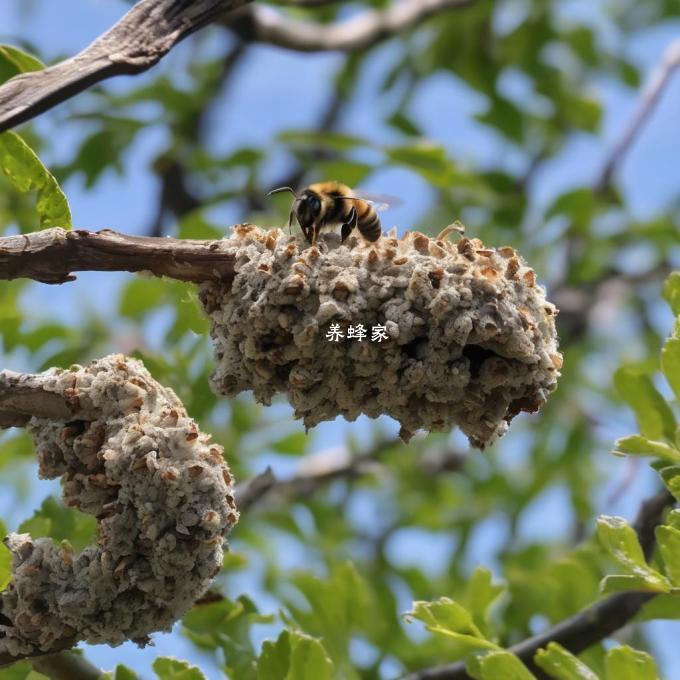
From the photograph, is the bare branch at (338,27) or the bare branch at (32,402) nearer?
the bare branch at (32,402)

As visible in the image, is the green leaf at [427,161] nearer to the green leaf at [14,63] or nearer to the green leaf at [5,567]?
the green leaf at [14,63]

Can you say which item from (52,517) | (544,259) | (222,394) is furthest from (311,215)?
(544,259)

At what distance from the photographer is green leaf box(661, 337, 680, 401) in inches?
88.3

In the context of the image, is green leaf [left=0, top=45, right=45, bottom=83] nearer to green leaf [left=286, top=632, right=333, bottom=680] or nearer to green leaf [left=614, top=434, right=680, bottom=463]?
green leaf [left=286, top=632, right=333, bottom=680]

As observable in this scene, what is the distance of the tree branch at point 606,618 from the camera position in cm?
263

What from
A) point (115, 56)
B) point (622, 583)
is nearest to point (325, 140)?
point (115, 56)

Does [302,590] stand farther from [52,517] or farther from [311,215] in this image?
[311,215]

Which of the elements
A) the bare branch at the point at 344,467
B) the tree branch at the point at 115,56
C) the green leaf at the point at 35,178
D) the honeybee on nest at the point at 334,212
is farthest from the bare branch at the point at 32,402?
the bare branch at the point at 344,467

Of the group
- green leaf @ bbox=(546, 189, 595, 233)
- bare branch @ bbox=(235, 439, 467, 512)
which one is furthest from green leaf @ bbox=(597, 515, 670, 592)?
green leaf @ bbox=(546, 189, 595, 233)

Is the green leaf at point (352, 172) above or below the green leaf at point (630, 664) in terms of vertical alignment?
above

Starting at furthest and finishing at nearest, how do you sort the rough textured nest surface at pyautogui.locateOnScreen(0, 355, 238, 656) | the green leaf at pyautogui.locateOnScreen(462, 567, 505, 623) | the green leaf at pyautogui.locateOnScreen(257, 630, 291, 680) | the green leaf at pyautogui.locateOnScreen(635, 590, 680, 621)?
the green leaf at pyautogui.locateOnScreen(462, 567, 505, 623), the green leaf at pyautogui.locateOnScreen(635, 590, 680, 621), the green leaf at pyautogui.locateOnScreen(257, 630, 291, 680), the rough textured nest surface at pyautogui.locateOnScreen(0, 355, 238, 656)

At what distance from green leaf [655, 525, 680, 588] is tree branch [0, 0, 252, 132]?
1278 mm

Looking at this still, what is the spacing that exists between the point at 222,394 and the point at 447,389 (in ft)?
1.43

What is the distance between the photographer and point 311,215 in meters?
2.47
